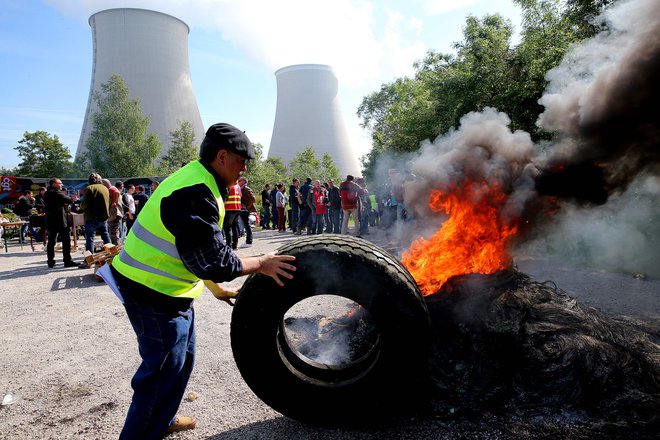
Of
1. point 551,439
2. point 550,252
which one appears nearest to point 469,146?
point 551,439

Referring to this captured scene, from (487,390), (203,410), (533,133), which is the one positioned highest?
(533,133)

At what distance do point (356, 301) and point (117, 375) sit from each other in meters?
2.39

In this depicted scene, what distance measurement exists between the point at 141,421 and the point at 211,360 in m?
1.50

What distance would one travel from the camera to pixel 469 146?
4477mm

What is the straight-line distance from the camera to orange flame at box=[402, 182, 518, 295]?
3672mm

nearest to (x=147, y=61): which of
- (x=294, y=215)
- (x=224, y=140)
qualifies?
(x=294, y=215)

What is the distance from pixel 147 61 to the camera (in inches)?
1277

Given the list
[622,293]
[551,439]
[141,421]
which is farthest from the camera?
[622,293]

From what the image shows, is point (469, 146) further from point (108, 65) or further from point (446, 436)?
point (108, 65)

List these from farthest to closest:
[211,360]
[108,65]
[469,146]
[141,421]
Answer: [108,65] → [469,146] → [211,360] → [141,421]

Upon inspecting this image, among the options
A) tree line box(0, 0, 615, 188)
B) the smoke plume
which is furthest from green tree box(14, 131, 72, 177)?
the smoke plume

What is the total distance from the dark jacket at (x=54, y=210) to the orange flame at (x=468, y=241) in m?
7.59

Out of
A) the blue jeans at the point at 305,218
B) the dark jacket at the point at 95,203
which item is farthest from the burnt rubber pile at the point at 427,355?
the blue jeans at the point at 305,218

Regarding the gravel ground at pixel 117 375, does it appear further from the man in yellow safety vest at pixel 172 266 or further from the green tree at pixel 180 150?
the green tree at pixel 180 150
